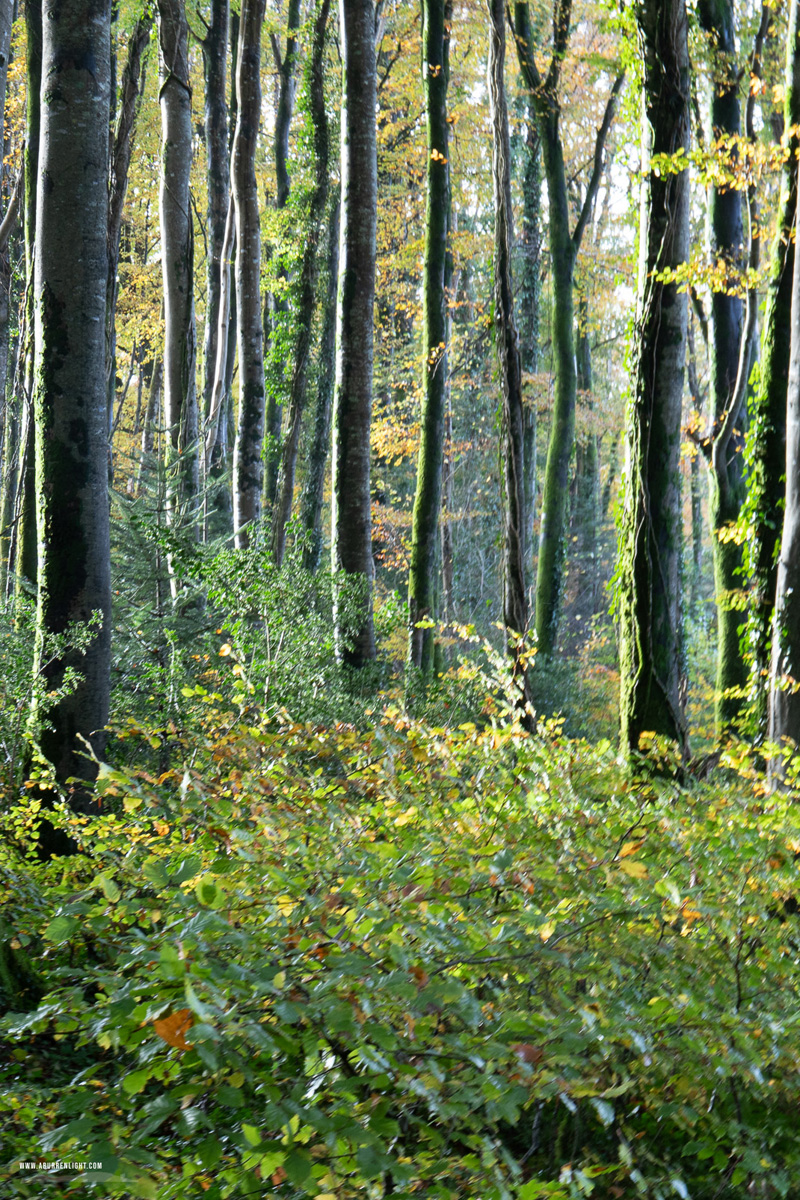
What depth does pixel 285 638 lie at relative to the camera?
779cm


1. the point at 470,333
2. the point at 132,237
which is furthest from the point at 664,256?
the point at 132,237

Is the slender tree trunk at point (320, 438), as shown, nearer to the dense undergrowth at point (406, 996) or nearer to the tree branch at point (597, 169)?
the tree branch at point (597, 169)

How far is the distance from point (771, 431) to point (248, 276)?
800 cm

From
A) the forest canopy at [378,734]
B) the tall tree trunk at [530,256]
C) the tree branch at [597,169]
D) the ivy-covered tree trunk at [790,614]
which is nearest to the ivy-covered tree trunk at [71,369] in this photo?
the forest canopy at [378,734]

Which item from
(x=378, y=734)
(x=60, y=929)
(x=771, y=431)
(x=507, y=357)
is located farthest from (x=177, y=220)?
(x=60, y=929)

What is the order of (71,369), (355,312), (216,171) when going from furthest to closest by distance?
1. (216,171)
2. (355,312)
3. (71,369)

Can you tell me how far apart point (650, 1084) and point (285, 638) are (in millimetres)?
5382

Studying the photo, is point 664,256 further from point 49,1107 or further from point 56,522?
point 49,1107

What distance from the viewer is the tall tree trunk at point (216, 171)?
45.1 ft

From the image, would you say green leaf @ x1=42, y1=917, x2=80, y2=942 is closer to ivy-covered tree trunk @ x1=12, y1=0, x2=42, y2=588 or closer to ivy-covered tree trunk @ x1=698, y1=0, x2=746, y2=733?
ivy-covered tree trunk @ x1=12, y1=0, x2=42, y2=588

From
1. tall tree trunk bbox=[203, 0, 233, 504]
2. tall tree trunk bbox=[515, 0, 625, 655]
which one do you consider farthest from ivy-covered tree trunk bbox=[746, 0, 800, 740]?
tall tree trunk bbox=[515, 0, 625, 655]

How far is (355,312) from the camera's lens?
9461 mm

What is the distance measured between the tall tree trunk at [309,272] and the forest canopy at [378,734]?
7 cm

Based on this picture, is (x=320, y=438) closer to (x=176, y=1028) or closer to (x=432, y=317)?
(x=432, y=317)
